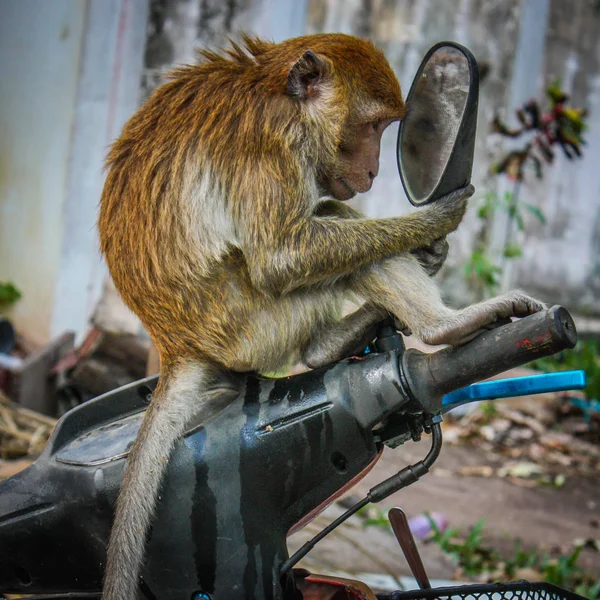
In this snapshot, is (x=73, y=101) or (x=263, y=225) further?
(x=73, y=101)

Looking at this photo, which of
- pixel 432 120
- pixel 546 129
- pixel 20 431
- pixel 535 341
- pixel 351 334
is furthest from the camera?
pixel 546 129

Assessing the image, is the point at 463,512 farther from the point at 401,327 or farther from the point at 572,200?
the point at 572,200

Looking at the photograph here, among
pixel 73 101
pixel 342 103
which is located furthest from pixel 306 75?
pixel 73 101

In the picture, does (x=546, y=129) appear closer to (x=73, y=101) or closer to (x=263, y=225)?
(x=73, y=101)

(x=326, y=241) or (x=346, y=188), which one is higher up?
(x=346, y=188)

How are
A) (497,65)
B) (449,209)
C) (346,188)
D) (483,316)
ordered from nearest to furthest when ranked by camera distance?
(483,316), (449,209), (346,188), (497,65)

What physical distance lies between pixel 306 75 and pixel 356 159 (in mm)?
296

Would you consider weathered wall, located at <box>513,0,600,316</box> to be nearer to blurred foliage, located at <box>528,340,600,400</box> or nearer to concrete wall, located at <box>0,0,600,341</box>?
blurred foliage, located at <box>528,340,600,400</box>

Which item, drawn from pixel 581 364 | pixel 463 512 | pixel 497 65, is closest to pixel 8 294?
pixel 463 512

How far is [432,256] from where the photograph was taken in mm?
2273

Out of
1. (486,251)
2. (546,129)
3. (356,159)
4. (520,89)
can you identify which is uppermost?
(520,89)

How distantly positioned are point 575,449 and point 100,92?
4778 mm

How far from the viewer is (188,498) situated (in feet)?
5.84

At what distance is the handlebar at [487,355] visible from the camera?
1.59m
